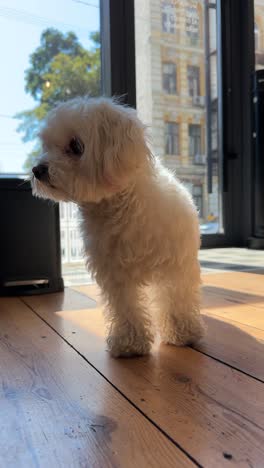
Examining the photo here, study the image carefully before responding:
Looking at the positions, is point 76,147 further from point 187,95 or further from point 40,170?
point 187,95

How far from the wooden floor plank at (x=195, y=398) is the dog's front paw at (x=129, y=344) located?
0.03 metres

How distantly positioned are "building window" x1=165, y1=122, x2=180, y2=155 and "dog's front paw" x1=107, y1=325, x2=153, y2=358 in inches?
98.6

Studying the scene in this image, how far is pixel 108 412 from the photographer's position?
0.94 meters

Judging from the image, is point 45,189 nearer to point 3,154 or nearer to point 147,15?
point 3,154

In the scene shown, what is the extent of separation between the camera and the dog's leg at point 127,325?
4.33 ft

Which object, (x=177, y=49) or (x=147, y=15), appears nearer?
(x=147, y=15)

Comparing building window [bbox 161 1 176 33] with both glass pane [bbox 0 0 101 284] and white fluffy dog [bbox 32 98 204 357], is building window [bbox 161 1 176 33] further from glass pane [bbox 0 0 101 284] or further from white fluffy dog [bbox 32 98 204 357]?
white fluffy dog [bbox 32 98 204 357]

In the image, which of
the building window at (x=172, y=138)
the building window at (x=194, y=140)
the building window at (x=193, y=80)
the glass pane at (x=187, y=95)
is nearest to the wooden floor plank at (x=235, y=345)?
the glass pane at (x=187, y=95)

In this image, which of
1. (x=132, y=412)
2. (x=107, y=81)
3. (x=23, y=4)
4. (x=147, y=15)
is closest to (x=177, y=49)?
(x=147, y=15)

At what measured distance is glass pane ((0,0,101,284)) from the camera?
2.79m

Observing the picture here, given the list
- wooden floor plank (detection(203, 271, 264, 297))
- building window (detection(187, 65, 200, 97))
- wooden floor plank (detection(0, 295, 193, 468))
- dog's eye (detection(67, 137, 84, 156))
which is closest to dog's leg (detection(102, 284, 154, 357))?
wooden floor plank (detection(0, 295, 193, 468))

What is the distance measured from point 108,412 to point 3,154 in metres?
2.14

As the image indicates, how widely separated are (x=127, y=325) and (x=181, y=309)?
20 cm

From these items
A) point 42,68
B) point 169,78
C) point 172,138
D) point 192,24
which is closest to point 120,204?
point 42,68
